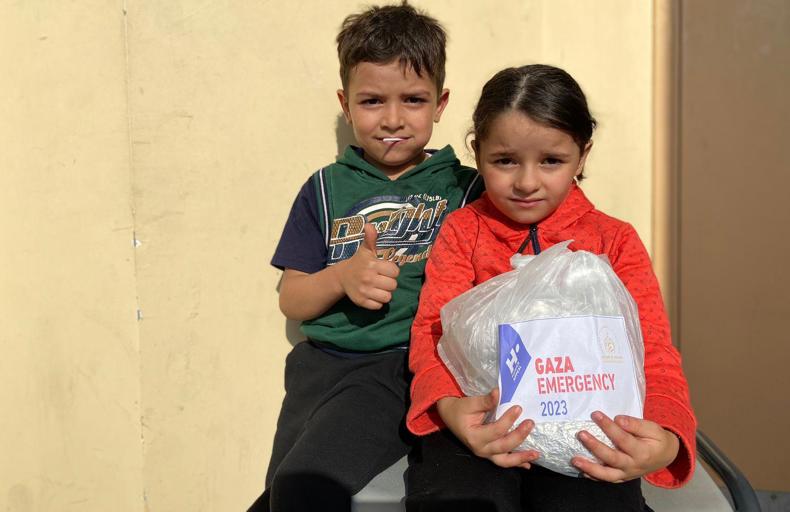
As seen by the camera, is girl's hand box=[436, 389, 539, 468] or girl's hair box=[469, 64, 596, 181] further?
girl's hair box=[469, 64, 596, 181]

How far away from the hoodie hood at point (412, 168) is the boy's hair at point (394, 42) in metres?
0.17

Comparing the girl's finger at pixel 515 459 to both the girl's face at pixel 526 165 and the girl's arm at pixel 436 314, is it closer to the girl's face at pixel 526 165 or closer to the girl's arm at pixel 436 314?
the girl's arm at pixel 436 314

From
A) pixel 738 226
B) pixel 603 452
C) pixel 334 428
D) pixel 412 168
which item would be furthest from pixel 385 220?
pixel 738 226

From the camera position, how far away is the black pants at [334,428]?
170cm

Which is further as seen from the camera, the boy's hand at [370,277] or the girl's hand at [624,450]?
the boy's hand at [370,277]

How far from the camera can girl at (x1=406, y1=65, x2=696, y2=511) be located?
1497 mm

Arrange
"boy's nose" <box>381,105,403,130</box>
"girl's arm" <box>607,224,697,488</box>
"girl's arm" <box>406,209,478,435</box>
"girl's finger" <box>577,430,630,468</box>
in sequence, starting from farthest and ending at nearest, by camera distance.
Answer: "boy's nose" <box>381,105,403,130</box> < "girl's arm" <box>406,209,478,435</box> < "girl's arm" <box>607,224,697,488</box> < "girl's finger" <box>577,430,630,468</box>

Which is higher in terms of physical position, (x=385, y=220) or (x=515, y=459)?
(x=385, y=220)

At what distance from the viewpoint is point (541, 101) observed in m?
1.71

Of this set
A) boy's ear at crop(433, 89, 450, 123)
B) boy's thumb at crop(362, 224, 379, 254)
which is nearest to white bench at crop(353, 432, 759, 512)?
boy's thumb at crop(362, 224, 379, 254)

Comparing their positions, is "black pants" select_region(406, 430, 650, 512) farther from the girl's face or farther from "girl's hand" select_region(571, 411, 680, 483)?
the girl's face

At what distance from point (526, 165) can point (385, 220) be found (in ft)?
1.57

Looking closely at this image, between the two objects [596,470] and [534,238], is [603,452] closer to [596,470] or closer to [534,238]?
[596,470]

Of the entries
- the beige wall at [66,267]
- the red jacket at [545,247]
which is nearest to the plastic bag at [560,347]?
the red jacket at [545,247]
